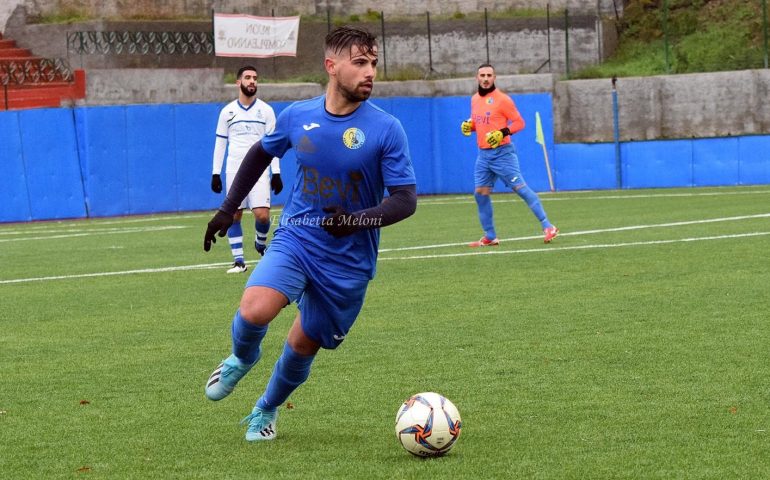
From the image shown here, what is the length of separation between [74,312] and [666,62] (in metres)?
26.4

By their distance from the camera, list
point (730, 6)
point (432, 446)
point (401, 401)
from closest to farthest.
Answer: point (432, 446) < point (401, 401) < point (730, 6)

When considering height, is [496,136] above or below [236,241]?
above

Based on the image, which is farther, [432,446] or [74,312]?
[74,312]

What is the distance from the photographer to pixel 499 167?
16781 mm

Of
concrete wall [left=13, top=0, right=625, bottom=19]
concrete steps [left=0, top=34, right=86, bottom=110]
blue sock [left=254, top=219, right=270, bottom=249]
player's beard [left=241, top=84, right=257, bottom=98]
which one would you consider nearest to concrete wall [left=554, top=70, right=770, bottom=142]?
concrete wall [left=13, top=0, right=625, bottom=19]

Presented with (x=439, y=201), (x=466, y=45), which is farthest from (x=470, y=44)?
(x=439, y=201)

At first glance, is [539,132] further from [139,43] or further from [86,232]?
[86,232]

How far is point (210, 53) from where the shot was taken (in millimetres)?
34969

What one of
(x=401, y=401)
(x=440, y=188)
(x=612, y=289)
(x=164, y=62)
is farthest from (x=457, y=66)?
(x=401, y=401)

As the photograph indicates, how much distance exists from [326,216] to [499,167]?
10689 mm

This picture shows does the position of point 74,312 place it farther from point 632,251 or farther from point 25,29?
point 25,29

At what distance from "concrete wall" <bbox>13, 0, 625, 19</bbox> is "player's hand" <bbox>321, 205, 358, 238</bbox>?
1235 inches

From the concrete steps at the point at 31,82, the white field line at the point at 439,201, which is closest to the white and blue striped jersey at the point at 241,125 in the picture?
the white field line at the point at 439,201

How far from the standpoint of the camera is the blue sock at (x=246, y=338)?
20.2ft
